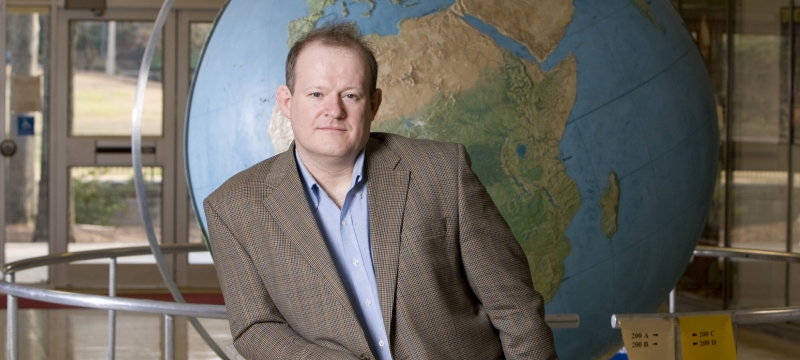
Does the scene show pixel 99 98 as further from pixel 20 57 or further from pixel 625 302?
pixel 625 302

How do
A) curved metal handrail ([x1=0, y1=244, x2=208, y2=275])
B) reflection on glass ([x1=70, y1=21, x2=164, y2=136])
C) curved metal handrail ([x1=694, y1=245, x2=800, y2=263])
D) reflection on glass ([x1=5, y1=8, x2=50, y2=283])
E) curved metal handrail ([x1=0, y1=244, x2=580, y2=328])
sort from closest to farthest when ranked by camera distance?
curved metal handrail ([x1=0, y1=244, x2=580, y2=328]), curved metal handrail ([x1=0, y1=244, x2=208, y2=275]), curved metal handrail ([x1=694, y1=245, x2=800, y2=263]), reflection on glass ([x1=5, y1=8, x2=50, y2=283]), reflection on glass ([x1=70, y1=21, x2=164, y2=136])

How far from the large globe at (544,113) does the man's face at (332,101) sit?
572 millimetres

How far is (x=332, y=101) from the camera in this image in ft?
5.32

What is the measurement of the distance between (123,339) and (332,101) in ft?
16.7

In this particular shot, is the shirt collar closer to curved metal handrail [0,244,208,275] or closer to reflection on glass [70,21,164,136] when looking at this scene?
curved metal handrail [0,244,208,275]

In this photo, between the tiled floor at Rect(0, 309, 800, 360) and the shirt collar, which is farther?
the tiled floor at Rect(0, 309, 800, 360)

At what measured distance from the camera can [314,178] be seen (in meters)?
1.72

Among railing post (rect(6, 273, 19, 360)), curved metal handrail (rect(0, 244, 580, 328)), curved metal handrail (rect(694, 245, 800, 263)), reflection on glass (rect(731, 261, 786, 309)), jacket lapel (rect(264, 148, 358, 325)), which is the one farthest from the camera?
reflection on glass (rect(731, 261, 786, 309))

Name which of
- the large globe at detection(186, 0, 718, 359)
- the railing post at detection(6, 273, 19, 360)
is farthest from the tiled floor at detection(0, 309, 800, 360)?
the large globe at detection(186, 0, 718, 359)

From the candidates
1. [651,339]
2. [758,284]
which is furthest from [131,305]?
[758,284]

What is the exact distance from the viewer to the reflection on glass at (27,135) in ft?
28.2

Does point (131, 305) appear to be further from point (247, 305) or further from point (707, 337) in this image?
point (707, 337)


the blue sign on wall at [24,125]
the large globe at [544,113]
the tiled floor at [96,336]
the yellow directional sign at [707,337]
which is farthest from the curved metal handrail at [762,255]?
the blue sign on wall at [24,125]

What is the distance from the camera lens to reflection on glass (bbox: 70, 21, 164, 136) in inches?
344
